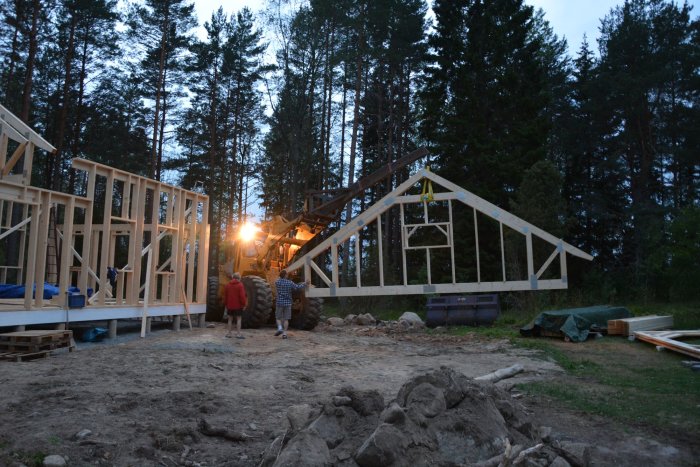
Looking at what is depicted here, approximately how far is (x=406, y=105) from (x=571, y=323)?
2032 cm

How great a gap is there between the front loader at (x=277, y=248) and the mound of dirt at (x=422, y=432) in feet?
32.6

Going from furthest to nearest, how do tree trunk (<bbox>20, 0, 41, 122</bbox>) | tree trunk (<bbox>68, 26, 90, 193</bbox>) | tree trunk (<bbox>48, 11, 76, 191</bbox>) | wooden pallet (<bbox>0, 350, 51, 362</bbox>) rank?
tree trunk (<bbox>68, 26, 90, 193</bbox>) → tree trunk (<bbox>48, 11, 76, 191</bbox>) → tree trunk (<bbox>20, 0, 41, 122</bbox>) → wooden pallet (<bbox>0, 350, 51, 362</bbox>)

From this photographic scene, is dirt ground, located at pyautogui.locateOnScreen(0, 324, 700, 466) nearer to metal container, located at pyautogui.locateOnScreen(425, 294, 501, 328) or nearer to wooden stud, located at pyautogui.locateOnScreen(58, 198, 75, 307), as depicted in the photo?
wooden stud, located at pyautogui.locateOnScreen(58, 198, 75, 307)

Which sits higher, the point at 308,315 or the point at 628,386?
the point at 308,315

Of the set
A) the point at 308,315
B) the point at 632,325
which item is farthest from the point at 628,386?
the point at 308,315

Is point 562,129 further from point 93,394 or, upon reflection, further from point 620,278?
point 93,394

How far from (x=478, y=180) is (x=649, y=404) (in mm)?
19957

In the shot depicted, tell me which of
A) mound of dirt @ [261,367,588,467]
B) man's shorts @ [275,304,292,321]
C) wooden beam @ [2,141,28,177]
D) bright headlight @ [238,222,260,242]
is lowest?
mound of dirt @ [261,367,588,467]

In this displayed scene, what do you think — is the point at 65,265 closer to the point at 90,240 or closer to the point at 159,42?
the point at 90,240

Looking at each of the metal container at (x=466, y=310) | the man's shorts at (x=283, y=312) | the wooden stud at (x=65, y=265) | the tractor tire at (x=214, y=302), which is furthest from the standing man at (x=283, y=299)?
the metal container at (x=466, y=310)

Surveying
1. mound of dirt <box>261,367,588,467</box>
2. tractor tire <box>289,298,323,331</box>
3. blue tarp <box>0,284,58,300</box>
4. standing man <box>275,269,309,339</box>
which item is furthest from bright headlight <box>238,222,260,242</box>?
mound of dirt <box>261,367,588,467</box>

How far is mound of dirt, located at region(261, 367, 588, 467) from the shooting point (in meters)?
3.87

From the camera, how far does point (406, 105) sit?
3080 cm

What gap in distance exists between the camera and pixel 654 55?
28875mm
